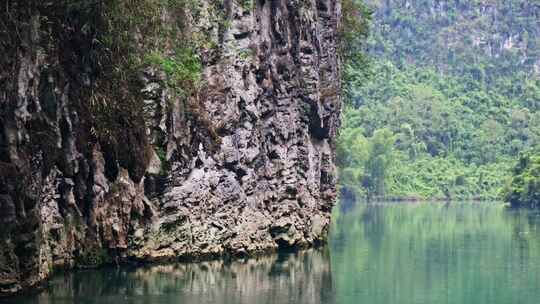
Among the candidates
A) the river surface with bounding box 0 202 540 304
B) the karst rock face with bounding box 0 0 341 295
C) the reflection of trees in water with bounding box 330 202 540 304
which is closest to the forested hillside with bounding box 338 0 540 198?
the reflection of trees in water with bounding box 330 202 540 304

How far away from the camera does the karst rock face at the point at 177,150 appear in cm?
2791

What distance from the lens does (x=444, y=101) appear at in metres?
162

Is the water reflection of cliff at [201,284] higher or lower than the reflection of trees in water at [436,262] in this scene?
higher

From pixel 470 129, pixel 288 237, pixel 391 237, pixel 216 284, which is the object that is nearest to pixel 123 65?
pixel 216 284

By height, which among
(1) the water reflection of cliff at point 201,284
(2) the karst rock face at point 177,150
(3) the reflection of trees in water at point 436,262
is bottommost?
(3) the reflection of trees in water at point 436,262

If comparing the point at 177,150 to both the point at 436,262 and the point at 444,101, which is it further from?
the point at 444,101

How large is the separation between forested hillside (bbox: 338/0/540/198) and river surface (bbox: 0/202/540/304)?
2495 inches

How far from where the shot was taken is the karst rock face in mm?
27906

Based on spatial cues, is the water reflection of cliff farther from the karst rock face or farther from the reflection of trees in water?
the reflection of trees in water

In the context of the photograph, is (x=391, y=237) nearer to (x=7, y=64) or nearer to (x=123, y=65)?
(x=123, y=65)

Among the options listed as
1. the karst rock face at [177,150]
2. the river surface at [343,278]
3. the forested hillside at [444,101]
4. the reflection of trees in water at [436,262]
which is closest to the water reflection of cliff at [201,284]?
the river surface at [343,278]

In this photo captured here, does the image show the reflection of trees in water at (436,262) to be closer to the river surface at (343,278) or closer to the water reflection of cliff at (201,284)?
the river surface at (343,278)

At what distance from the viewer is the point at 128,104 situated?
116ft

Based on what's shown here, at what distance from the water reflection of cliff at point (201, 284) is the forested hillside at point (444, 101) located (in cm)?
7277
